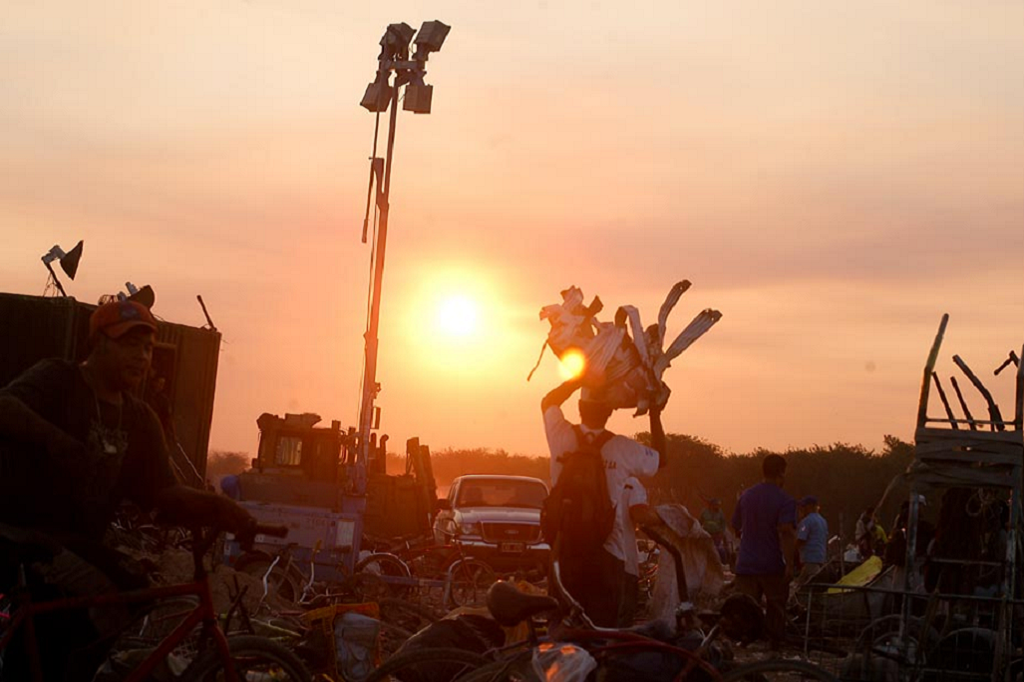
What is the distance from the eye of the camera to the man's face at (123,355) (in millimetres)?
6242

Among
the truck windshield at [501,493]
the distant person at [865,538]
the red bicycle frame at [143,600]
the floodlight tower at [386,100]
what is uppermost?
the floodlight tower at [386,100]

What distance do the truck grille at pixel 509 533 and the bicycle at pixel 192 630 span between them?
19.0 metres

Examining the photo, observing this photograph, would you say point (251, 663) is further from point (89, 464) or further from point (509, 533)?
point (509, 533)

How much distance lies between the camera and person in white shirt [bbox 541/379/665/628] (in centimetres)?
816

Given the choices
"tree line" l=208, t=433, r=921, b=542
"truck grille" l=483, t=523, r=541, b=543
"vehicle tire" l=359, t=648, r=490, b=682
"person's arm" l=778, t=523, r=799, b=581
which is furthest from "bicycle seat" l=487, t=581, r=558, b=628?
"tree line" l=208, t=433, r=921, b=542

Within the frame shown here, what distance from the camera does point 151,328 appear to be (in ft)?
20.7

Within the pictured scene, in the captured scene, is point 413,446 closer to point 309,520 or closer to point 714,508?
point 714,508

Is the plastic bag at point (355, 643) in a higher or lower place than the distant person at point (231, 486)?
lower

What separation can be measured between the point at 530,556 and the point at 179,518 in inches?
760

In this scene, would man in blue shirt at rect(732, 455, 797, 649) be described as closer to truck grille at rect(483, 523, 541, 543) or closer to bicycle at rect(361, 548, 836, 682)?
bicycle at rect(361, 548, 836, 682)

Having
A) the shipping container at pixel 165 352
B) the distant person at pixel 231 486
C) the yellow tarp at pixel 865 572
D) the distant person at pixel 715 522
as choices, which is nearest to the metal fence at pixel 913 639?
the yellow tarp at pixel 865 572

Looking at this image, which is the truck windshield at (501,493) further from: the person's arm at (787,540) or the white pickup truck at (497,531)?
the person's arm at (787,540)

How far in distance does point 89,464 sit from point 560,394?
10.1ft

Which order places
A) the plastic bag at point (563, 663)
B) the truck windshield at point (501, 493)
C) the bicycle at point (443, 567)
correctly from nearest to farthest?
the plastic bag at point (563, 663) → the bicycle at point (443, 567) → the truck windshield at point (501, 493)
